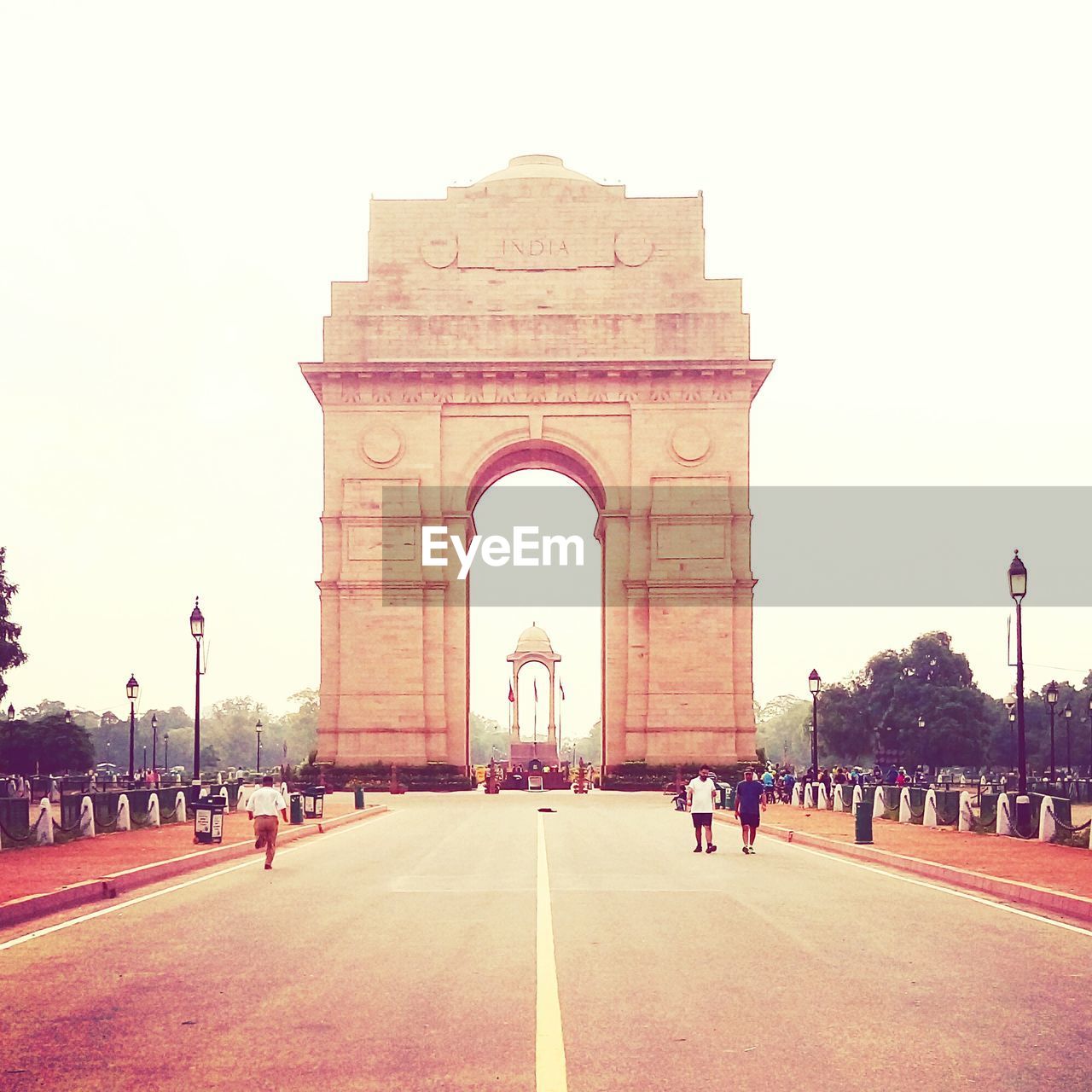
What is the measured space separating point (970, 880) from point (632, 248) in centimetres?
4648

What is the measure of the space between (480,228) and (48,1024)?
183 feet

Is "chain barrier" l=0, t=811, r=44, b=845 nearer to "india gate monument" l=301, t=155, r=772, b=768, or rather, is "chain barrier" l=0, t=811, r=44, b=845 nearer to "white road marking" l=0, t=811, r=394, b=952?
"white road marking" l=0, t=811, r=394, b=952

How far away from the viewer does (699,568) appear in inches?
2323

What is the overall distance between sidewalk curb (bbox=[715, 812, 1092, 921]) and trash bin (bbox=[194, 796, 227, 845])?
33.5 feet

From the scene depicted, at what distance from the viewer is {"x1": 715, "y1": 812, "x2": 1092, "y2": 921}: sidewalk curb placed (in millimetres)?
15245

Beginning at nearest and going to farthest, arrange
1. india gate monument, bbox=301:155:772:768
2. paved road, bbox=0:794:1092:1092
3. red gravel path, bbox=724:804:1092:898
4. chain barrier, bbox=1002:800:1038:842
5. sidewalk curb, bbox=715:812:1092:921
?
paved road, bbox=0:794:1092:1092 → sidewalk curb, bbox=715:812:1092:921 → red gravel path, bbox=724:804:1092:898 → chain barrier, bbox=1002:800:1038:842 → india gate monument, bbox=301:155:772:768

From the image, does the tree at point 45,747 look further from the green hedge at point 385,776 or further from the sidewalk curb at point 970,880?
the sidewalk curb at point 970,880

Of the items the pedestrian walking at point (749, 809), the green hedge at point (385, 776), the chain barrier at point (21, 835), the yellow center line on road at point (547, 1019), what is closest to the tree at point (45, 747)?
the green hedge at point (385, 776)

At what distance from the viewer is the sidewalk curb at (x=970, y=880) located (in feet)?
50.0

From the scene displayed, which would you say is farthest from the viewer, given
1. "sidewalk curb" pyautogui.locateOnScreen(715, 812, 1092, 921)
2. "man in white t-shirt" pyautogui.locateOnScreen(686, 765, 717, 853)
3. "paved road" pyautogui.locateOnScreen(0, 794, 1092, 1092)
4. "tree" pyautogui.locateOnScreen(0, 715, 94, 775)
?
"tree" pyautogui.locateOnScreen(0, 715, 94, 775)

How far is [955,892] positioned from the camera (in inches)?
693

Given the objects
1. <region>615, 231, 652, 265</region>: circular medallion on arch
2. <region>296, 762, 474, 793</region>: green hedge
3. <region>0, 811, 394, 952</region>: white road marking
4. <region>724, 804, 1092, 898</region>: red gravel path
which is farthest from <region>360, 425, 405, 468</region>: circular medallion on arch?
<region>0, 811, 394, 952</region>: white road marking

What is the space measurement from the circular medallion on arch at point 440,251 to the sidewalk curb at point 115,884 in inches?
1470

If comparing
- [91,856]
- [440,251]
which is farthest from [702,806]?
[440,251]
